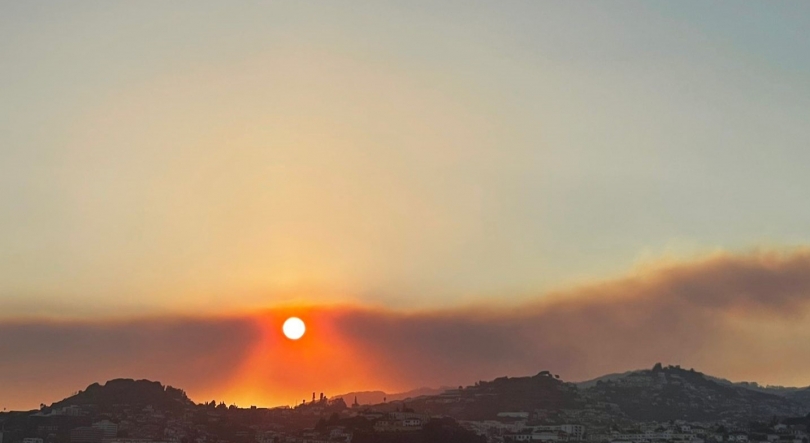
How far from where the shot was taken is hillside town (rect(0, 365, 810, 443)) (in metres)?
139

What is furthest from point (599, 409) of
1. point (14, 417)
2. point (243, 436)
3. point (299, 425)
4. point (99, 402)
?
point (14, 417)

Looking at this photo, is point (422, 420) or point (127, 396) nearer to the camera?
point (422, 420)

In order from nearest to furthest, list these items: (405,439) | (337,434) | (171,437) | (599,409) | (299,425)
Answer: (405,439) → (337,434) → (171,437) → (299,425) → (599,409)

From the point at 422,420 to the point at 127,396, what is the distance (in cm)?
4712

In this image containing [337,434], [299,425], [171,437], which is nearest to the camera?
[337,434]

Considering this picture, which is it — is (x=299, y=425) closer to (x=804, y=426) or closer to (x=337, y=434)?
(x=337, y=434)

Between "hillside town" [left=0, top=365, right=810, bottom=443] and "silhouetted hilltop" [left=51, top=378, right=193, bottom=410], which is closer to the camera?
"hillside town" [left=0, top=365, right=810, bottom=443]

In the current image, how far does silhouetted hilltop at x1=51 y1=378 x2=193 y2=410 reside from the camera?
157 m

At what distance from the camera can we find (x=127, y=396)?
160 meters

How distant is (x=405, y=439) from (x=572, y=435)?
3372 centimetres

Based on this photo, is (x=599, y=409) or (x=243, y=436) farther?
(x=599, y=409)

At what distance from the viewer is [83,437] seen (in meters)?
140

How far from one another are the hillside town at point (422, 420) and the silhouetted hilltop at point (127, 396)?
0.16 metres

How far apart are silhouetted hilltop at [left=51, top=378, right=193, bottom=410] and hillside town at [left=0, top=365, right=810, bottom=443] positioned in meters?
0.16
